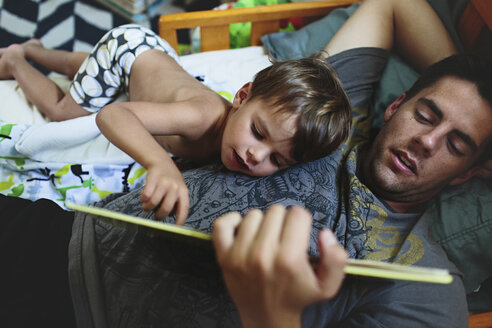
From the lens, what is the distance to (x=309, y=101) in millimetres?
722

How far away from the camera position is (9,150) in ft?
2.74

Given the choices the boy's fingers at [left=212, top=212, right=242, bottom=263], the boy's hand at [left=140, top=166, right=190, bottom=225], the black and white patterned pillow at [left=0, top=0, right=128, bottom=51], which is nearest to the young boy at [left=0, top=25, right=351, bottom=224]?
the boy's hand at [left=140, top=166, right=190, bottom=225]

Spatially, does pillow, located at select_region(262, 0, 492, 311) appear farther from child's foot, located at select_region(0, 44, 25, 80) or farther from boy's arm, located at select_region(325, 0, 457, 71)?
child's foot, located at select_region(0, 44, 25, 80)

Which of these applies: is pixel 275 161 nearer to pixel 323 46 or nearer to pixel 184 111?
pixel 184 111

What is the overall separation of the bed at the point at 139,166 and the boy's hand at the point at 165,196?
13.4 inches

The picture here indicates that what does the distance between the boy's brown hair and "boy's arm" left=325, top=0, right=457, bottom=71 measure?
0.25 meters

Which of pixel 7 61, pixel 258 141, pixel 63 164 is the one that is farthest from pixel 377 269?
pixel 7 61

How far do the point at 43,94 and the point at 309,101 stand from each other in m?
0.79

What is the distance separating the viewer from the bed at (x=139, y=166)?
74cm

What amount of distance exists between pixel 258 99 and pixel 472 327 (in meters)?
0.63

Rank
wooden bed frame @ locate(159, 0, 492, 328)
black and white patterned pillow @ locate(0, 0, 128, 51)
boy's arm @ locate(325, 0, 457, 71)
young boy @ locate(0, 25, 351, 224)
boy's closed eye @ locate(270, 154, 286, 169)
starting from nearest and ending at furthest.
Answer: young boy @ locate(0, 25, 351, 224) < boy's closed eye @ locate(270, 154, 286, 169) < boy's arm @ locate(325, 0, 457, 71) < wooden bed frame @ locate(159, 0, 492, 328) < black and white patterned pillow @ locate(0, 0, 128, 51)

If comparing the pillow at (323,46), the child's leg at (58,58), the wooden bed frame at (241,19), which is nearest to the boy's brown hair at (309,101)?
the pillow at (323,46)

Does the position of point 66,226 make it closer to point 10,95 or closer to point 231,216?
point 231,216

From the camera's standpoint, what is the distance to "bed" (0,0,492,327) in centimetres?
74
